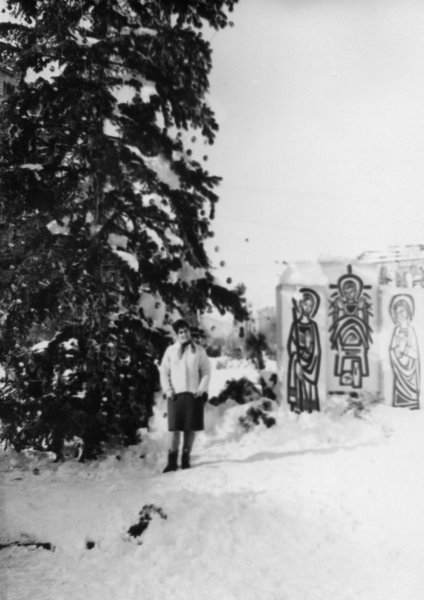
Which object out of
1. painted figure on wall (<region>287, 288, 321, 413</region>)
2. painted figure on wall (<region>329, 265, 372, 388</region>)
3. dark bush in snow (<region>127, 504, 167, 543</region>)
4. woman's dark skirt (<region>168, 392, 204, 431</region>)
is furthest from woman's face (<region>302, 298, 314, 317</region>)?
dark bush in snow (<region>127, 504, 167, 543</region>)

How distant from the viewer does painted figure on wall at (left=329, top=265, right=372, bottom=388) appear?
5.29 m

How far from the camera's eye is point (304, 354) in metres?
5.41

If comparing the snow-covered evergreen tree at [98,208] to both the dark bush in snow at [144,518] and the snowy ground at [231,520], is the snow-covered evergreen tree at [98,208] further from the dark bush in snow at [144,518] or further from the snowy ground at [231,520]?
the dark bush in snow at [144,518]

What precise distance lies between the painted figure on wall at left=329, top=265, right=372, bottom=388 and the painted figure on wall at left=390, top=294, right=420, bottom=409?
28 cm

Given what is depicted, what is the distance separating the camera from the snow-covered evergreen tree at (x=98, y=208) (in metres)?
4.25

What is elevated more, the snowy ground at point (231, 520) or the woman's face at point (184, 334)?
the woman's face at point (184, 334)

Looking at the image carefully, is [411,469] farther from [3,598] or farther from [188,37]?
[188,37]

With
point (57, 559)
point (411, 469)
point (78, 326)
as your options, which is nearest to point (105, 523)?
point (57, 559)

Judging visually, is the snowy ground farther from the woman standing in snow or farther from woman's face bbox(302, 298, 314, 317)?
woman's face bbox(302, 298, 314, 317)

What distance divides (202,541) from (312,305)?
290 cm

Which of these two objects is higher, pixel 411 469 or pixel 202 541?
pixel 411 469

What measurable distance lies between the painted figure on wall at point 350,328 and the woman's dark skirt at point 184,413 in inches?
68.9

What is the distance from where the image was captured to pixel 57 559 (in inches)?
125

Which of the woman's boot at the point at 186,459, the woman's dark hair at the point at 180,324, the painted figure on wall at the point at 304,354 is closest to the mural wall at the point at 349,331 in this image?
the painted figure on wall at the point at 304,354
